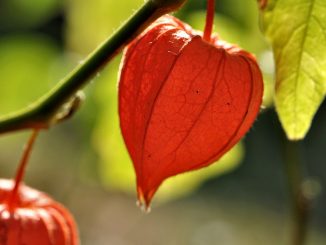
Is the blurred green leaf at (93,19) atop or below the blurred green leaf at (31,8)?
atop

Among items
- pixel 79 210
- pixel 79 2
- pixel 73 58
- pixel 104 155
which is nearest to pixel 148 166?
pixel 104 155

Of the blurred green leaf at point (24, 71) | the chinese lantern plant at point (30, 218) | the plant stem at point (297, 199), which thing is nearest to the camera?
the chinese lantern plant at point (30, 218)

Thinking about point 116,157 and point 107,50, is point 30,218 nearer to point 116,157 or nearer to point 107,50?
point 107,50

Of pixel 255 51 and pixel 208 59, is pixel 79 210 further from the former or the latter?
pixel 208 59

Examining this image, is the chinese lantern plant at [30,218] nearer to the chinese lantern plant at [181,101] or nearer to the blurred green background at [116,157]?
the chinese lantern plant at [181,101]

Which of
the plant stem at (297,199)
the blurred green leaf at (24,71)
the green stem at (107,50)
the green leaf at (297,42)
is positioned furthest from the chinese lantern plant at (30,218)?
the blurred green leaf at (24,71)

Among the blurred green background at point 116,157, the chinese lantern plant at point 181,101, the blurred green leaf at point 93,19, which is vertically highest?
the chinese lantern plant at point 181,101

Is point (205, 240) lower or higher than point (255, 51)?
lower
